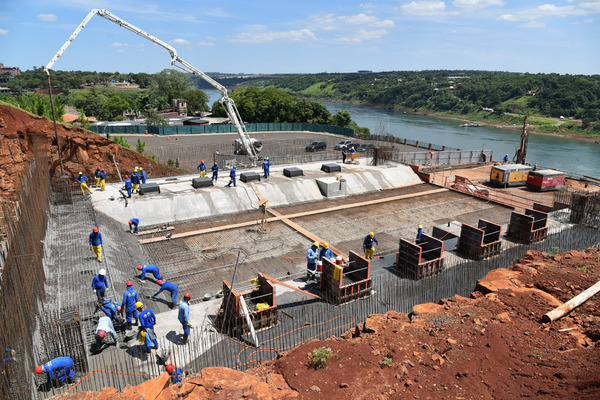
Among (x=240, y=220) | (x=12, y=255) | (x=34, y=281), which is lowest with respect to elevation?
(x=240, y=220)

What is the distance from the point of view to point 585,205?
774 inches

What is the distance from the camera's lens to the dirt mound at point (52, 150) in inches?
857

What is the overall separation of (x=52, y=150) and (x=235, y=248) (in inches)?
595

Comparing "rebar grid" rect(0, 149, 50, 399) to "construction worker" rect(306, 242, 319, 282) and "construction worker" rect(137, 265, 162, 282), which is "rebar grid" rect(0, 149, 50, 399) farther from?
"construction worker" rect(306, 242, 319, 282)

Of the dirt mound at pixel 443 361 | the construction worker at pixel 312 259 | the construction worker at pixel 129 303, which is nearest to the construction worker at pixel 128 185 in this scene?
the construction worker at pixel 129 303

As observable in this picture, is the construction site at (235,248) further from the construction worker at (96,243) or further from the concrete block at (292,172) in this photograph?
the construction worker at (96,243)

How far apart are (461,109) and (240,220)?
107190 mm

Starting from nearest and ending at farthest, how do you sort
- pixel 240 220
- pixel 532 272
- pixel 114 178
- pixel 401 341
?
pixel 401 341
pixel 532 272
pixel 240 220
pixel 114 178

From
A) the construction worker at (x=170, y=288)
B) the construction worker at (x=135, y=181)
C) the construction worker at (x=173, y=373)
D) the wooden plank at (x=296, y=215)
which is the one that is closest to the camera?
the construction worker at (x=173, y=373)

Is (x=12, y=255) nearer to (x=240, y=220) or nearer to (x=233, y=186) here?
(x=240, y=220)

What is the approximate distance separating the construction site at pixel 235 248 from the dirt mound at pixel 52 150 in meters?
0.10

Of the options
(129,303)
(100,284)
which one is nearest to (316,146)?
(100,284)

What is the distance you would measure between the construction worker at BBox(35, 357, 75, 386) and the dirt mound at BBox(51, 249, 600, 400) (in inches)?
69.1

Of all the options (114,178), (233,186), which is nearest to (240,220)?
(233,186)
